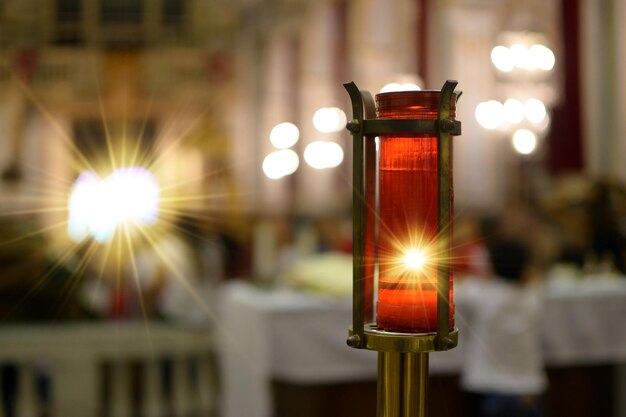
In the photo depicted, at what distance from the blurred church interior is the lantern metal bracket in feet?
6.32

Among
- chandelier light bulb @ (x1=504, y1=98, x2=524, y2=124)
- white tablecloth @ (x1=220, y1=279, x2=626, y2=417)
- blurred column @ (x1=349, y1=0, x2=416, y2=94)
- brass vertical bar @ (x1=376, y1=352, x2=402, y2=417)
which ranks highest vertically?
blurred column @ (x1=349, y1=0, x2=416, y2=94)

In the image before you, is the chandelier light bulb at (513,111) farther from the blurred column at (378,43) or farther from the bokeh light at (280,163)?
the bokeh light at (280,163)

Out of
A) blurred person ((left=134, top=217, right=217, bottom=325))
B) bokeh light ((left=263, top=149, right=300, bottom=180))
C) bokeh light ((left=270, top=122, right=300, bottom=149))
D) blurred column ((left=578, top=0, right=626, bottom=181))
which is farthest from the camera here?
bokeh light ((left=270, top=122, right=300, bottom=149))

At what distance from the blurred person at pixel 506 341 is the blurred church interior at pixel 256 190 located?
425 mm

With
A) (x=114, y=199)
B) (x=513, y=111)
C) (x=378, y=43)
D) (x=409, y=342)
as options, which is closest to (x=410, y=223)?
(x=409, y=342)

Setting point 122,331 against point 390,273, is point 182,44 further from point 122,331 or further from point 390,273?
point 390,273

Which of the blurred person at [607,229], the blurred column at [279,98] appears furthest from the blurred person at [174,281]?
the blurred column at [279,98]

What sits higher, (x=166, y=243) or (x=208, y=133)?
(x=208, y=133)

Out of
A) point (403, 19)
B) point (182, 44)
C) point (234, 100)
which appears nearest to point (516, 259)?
point (182, 44)

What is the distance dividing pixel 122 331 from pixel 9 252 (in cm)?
105

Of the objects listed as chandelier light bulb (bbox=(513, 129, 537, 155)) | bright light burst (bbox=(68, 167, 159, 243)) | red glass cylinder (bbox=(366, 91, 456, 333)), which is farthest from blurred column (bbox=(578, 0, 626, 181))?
red glass cylinder (bbox=(366, 91, 456, 333))

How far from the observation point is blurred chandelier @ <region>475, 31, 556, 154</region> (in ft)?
30.9

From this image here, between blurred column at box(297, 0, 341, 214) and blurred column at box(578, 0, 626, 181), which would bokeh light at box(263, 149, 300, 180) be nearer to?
blurred column at box(297, 0, 341, 214)

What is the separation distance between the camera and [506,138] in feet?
39.0
